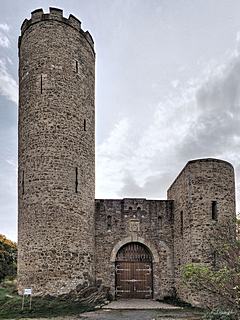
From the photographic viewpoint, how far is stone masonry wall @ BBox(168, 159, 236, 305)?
1778 centimetres

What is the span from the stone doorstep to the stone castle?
2.72 feet

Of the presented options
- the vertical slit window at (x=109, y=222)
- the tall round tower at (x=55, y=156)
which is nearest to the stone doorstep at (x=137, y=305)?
the tall round tower at (x=55, y=156)

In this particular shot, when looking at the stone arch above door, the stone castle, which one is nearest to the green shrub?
the stone castle

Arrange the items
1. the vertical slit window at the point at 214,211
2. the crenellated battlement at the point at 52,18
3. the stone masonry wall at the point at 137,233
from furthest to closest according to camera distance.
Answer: the stone masonry wall at the point at 137,233 < the crenellated battlement at the point at 52,18 < the vertical slit window at the point at 214,211

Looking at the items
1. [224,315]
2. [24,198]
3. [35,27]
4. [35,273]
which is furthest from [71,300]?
[35,27]

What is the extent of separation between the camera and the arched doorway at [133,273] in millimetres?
20000

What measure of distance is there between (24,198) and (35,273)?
306cm

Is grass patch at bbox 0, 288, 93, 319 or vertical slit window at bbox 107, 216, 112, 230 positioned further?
vertical slit window at bbox 107, 216, 112, 230

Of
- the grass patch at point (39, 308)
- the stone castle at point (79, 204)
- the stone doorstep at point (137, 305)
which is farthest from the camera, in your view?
the stone castle at point (79, 204)

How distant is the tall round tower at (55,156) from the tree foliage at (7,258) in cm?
1123

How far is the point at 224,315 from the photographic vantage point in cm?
1202

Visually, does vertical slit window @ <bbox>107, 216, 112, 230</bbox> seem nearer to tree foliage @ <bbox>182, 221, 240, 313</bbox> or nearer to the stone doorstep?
the stone doorstep

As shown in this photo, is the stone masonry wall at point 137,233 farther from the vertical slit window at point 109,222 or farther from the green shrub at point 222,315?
the green shrub at point 222,315

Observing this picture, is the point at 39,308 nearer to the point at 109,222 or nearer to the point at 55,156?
the point at 109,222
